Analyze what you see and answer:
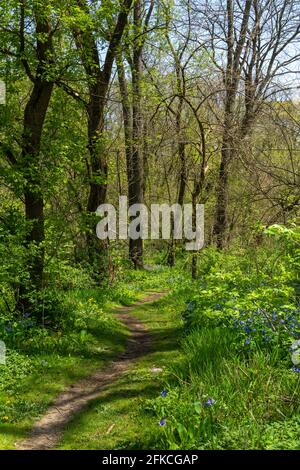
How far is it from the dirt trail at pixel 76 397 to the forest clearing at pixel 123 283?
0.09ft

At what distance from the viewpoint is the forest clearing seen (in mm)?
4902

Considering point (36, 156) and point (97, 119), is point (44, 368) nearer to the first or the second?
point (36, 156)

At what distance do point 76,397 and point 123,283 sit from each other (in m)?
8.08

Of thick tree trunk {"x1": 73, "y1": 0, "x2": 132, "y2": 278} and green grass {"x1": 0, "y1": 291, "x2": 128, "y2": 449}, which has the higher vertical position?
thick tree trunk {"x1": 73, "y1": 0, "x2": 132, "y2": 278}

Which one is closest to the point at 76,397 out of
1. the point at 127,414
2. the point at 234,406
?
the point at 127,414

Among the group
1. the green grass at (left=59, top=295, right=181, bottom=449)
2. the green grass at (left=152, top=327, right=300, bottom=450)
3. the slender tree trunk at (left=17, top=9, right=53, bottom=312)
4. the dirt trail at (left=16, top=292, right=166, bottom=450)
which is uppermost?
the slender tree trunk at (left=17, top=9, right=53, bottom=312)

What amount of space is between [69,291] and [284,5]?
1245 cm

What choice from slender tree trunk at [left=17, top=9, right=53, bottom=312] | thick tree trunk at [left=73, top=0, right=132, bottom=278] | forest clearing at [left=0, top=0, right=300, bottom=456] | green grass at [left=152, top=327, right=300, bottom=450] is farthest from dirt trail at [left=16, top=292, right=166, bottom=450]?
thick tree trunk at [left=73, top=0, right=132, bottom=278]

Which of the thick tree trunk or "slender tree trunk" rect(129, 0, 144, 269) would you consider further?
"slender tree trunk" rect(129, 0, 144, 269)

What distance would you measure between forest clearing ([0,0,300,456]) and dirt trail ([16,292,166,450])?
28mm

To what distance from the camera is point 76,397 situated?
6355mm

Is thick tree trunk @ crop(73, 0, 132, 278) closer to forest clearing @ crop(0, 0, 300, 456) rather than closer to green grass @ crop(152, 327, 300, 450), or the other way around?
forest clearing @ crop(0, 0, 300, 456)
